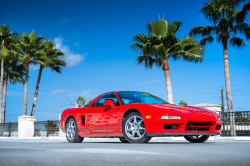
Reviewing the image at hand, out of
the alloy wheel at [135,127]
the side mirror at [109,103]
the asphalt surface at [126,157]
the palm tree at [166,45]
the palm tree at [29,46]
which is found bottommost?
the asphalt surface at [126,157]

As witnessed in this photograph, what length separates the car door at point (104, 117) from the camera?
24.9ft

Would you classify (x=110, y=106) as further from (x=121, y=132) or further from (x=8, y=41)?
(x=8, y=41)

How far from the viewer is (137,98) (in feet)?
26.4

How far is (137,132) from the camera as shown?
23.2 ft

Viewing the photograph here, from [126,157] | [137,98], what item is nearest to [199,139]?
[137,98]

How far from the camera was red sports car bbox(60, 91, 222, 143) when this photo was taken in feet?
22.1

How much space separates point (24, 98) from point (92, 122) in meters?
27.0

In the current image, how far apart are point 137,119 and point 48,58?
27613mm

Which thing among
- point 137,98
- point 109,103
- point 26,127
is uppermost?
point 137,98

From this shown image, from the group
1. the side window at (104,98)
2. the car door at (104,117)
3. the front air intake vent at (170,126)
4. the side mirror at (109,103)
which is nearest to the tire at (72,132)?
the car door at (104,117)

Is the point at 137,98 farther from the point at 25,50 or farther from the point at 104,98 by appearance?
the point at 25,50

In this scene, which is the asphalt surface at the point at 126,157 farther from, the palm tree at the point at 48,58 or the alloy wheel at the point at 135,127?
the palm tree at the point at 48,58

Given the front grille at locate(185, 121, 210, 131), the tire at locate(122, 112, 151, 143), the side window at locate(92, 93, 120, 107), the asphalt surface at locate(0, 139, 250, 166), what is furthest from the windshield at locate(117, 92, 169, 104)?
the asphalt surface at locate(0, 139, 250, 166)

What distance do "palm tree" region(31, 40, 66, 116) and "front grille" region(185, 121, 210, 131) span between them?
2730 centimetres
